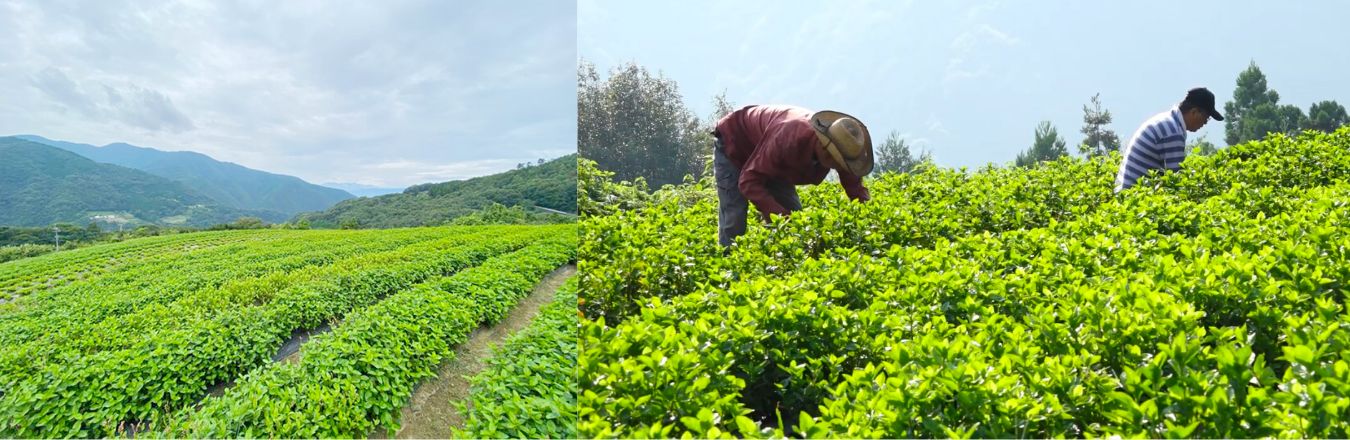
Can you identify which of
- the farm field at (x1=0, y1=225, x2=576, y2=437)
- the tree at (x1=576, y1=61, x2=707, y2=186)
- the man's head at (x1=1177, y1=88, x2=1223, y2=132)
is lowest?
the farm field at (x1=0, y1=225, x2=576, y2=437)

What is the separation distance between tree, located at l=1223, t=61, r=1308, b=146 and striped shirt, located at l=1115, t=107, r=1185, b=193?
2493 centimetres

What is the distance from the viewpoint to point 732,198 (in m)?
4.14

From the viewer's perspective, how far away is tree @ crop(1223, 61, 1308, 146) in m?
24.9

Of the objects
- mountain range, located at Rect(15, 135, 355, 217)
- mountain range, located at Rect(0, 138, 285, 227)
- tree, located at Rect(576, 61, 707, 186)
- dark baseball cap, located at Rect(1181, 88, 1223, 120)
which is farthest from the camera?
tree, located at Rect(576, 61, 707, 186)

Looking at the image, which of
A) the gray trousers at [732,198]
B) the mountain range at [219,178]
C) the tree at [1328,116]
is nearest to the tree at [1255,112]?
the tree at [1328,116]

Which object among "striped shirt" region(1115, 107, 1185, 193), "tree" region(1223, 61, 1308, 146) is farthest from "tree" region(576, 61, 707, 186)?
"tree" region(1223, 61, 1308, 146)

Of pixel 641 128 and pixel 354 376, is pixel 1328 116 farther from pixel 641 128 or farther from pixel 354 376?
pixel 354 376

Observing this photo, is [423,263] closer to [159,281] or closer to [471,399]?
[159,281]

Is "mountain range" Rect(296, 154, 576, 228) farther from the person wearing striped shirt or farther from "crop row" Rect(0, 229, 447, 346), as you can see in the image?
the person wearing striped shirt

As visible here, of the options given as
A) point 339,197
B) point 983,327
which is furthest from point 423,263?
point 983,327

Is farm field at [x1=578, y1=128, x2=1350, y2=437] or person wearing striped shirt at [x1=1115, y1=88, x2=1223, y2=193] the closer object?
farm field at [x1=578, y1=128, x2=1350, y2=437]

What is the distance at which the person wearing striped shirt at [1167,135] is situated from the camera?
5012 millimetres

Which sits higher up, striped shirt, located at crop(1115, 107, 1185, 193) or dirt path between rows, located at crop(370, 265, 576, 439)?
striped shirt, located at crop(1115, 107, 1185, 193)

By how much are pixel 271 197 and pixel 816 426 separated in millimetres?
2457
